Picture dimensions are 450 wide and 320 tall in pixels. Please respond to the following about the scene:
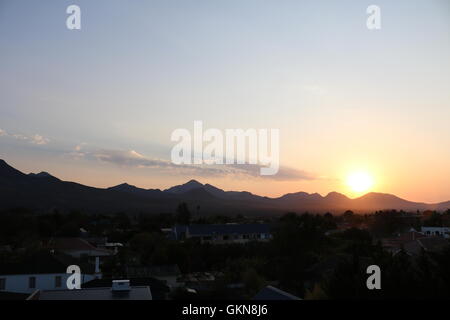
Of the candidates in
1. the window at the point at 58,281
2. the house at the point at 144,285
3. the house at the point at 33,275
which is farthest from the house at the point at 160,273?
the house at the point at 144,285

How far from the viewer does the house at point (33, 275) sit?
20.7 metres

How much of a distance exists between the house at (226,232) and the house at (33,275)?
23939mm

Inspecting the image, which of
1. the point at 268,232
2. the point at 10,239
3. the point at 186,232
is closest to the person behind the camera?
the point at 10,239

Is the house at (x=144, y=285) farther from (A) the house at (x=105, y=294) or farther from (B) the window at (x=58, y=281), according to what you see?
(A) the house at (x=105, y=294)

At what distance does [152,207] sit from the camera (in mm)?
102062

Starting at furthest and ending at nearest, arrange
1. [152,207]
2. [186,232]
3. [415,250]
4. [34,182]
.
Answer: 1. [152,207]
2. [34,182]
3. [186,232]
4. [415,250]

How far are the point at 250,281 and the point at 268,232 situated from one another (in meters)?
30.4

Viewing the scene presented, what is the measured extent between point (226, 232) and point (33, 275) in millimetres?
29756

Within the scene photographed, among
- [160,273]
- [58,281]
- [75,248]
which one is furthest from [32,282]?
[75,248]

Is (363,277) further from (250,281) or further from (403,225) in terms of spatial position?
(403,225)

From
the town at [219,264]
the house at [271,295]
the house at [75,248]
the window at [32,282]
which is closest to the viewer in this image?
the house at [271,295]

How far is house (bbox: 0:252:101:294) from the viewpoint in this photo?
20.7 meters
